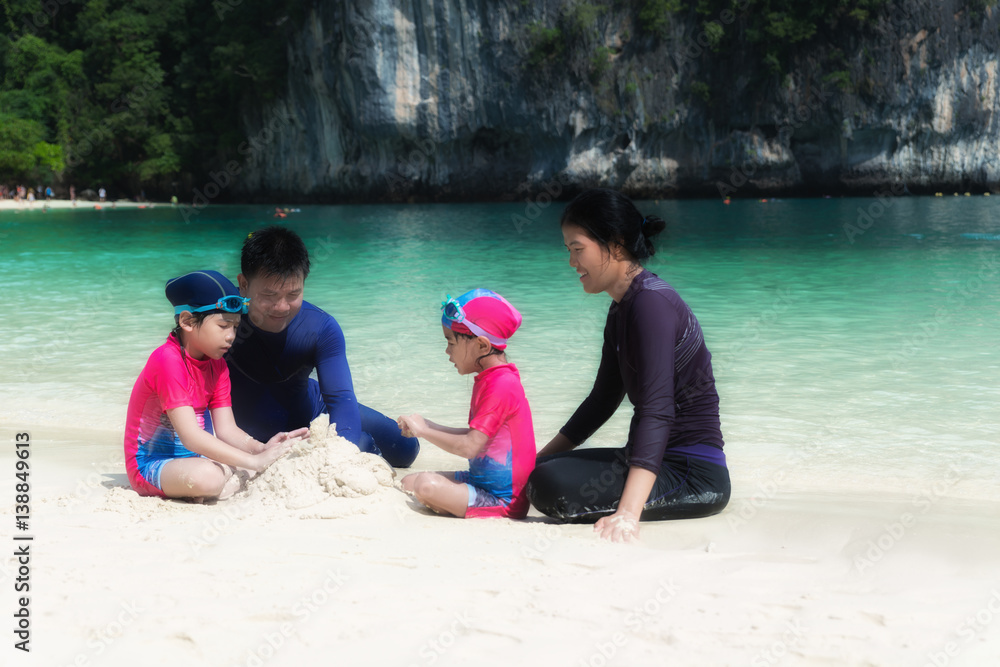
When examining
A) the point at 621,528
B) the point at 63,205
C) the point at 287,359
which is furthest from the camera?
the point at 63,205

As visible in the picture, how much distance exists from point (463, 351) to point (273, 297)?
88 cm

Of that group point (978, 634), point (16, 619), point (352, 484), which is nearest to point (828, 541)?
point (978, 634)

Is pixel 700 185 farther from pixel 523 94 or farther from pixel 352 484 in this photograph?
pixel 352 484

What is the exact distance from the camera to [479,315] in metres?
3.05

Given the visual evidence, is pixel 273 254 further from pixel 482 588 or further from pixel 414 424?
pixel 482 588

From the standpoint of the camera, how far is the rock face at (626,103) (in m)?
40.1

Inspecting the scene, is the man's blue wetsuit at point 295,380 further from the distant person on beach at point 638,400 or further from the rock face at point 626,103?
the rock face at point 626,103

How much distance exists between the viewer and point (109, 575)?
7.83ft

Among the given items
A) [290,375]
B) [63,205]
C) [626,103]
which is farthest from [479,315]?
[63,205]

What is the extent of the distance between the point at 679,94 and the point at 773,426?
4030 centimetres

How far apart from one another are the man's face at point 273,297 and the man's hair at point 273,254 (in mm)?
28

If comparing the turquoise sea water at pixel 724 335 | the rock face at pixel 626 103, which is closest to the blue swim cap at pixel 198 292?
the turquoise sea water at pixel 724 335

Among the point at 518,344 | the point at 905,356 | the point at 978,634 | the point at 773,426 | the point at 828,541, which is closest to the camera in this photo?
the point at 978,634

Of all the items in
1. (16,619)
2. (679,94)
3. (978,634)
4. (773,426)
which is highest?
(679,94)
